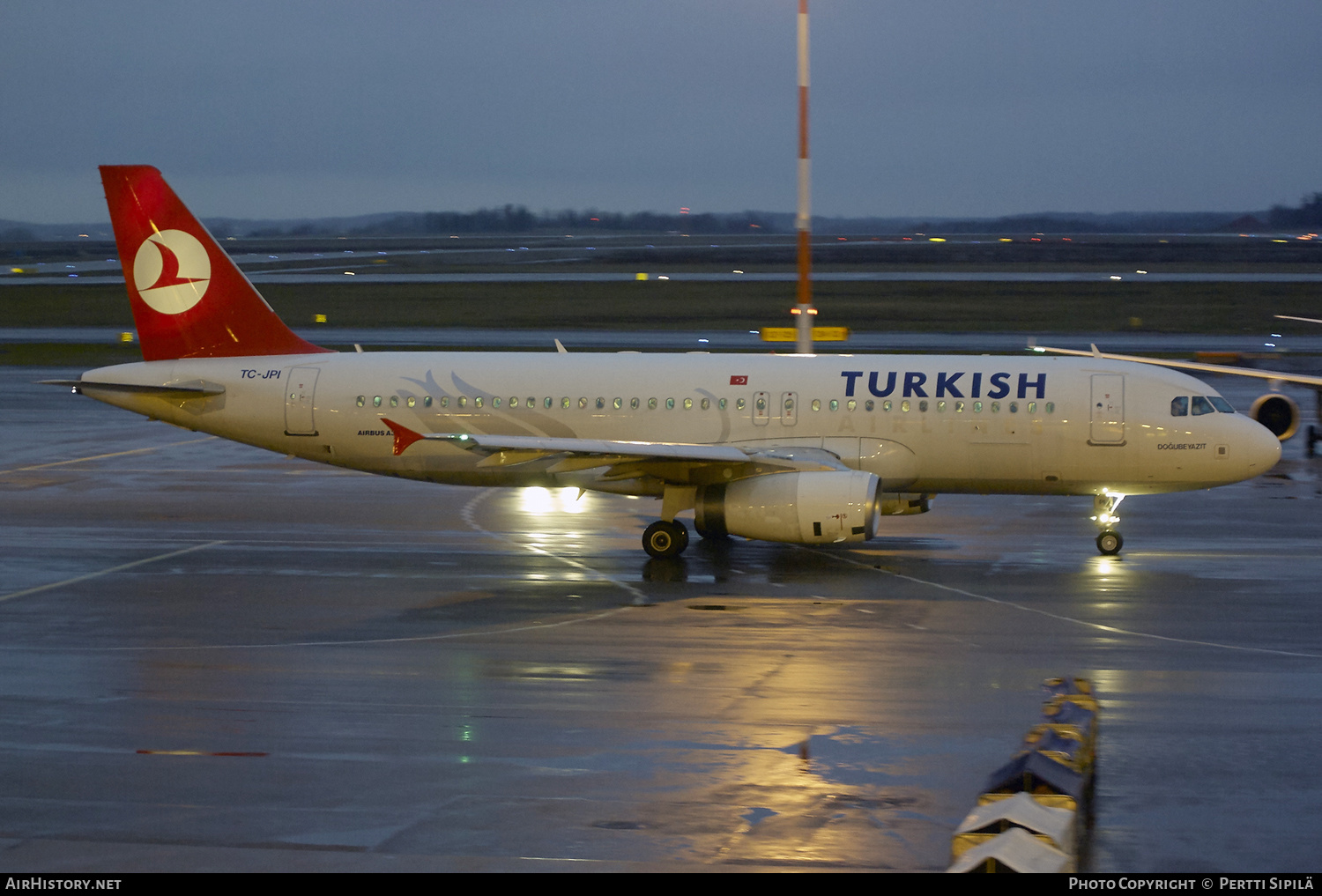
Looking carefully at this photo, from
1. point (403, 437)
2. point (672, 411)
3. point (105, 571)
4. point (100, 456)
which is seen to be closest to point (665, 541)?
point (672, 411)

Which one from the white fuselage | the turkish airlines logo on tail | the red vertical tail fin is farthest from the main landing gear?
the turkish airlines logo on tail

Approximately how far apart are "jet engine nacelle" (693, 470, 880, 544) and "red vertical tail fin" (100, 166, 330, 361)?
401 inches

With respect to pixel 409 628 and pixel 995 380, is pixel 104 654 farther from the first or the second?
pixel 995 380

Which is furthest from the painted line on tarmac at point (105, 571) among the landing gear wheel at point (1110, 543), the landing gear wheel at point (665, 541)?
the landing gear wheel at point (1110, 543)

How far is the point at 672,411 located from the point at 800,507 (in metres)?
4.34

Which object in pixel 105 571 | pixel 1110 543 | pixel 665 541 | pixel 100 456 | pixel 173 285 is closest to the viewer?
pixel 105 571

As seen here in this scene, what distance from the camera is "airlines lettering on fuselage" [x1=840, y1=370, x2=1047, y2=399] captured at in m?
25.5

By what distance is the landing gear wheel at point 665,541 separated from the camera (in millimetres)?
24438

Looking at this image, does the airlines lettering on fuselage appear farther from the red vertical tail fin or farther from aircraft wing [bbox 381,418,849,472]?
the red vertical tail fin

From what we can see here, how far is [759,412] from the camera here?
2580 cm

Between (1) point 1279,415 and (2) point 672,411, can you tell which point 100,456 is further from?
(1) point 1279,415

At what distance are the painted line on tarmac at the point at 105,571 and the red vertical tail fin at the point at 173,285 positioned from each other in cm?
414

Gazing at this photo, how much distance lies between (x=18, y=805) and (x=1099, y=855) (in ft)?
31.2

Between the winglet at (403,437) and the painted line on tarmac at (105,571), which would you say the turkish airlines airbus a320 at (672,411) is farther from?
the painted line on tarmac at (105,571)
